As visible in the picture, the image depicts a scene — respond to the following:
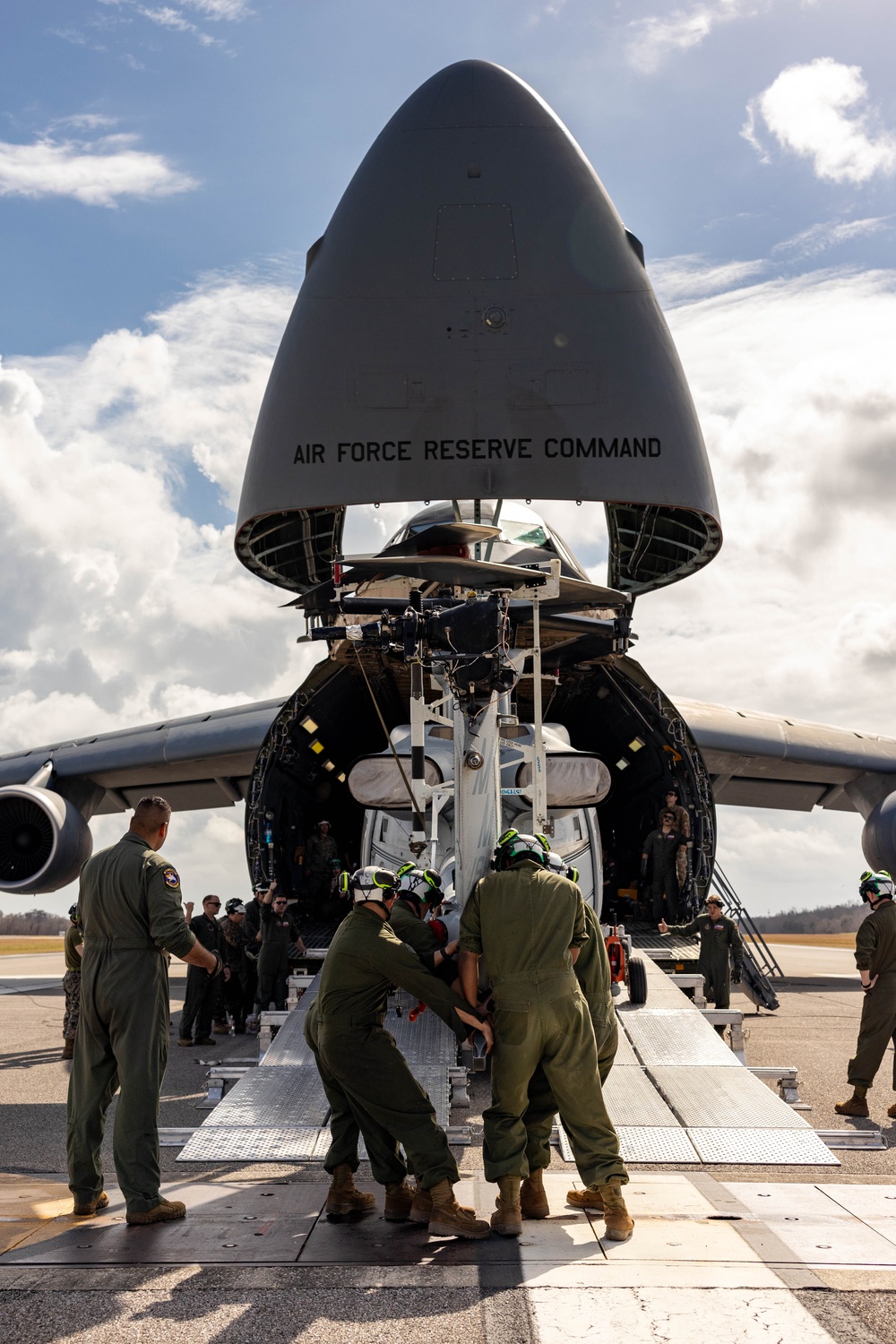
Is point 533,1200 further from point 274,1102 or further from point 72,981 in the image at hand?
point 72,981

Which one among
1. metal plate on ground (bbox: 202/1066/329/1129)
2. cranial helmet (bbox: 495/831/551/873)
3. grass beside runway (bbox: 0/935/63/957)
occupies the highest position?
cranial helmet (bbox: 495/831/551/873)

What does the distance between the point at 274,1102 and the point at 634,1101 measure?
192 cm

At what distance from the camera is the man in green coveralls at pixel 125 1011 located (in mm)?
4918

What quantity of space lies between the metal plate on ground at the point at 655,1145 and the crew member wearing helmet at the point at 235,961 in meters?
6.87

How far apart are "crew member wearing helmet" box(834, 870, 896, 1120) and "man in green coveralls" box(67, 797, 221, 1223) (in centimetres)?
492

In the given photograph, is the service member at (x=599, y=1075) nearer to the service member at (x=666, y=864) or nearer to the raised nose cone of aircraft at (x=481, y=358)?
the raised nose cone of aircraft at (x=481, y=358)

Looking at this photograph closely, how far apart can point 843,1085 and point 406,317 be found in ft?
21.2

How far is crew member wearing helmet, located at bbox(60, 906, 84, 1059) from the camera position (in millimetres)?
8914

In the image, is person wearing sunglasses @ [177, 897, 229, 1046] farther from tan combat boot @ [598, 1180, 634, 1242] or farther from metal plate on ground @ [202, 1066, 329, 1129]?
tan combat boot @ [598, 1180, 634, 1242]

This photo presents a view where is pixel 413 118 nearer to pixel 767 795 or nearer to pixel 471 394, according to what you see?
pixel 471 394

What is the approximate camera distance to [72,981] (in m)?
9.94

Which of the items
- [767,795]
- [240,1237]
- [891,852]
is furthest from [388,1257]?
[767,795]

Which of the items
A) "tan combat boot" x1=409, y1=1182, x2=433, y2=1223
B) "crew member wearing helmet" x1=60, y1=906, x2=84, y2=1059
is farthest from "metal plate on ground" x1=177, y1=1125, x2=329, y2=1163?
"crew member wearing helmet" x1=60, y1=906, x2=84, y2=1059

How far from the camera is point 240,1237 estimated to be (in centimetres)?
453
